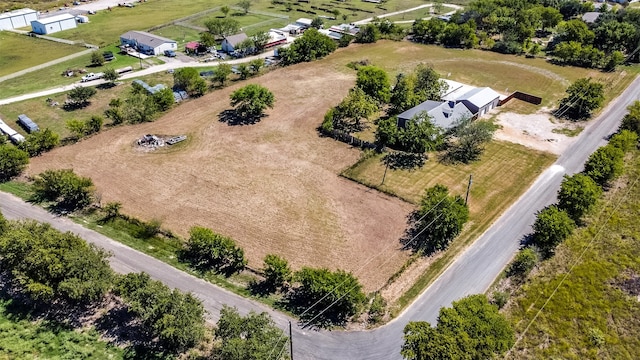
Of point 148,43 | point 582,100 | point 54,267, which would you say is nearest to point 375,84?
point 582,100

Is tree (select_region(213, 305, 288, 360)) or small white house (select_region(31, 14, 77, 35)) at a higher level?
small white house (select_region(31, 14, 77, 35))

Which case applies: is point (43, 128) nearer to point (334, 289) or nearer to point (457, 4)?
point (334, 289)

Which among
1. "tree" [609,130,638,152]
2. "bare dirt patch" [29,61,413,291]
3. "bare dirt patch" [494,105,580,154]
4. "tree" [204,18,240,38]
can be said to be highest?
"tree" [204,18,240,38]

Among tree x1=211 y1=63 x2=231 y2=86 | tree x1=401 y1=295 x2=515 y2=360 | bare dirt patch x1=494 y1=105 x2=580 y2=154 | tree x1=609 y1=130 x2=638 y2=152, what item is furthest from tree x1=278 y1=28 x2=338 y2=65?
tree x1=401 y1=295 x2=515 y2=360

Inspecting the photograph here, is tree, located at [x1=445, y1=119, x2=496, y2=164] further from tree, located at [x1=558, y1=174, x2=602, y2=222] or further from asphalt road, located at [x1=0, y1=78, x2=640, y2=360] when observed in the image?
tree, located at [x1=558, y1=174, x2=602, y2=222]

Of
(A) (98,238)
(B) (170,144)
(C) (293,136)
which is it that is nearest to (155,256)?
(A) (98,238)

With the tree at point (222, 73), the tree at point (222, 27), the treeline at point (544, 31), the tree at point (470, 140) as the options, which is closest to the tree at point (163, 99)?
the tree at point (222, 73)
